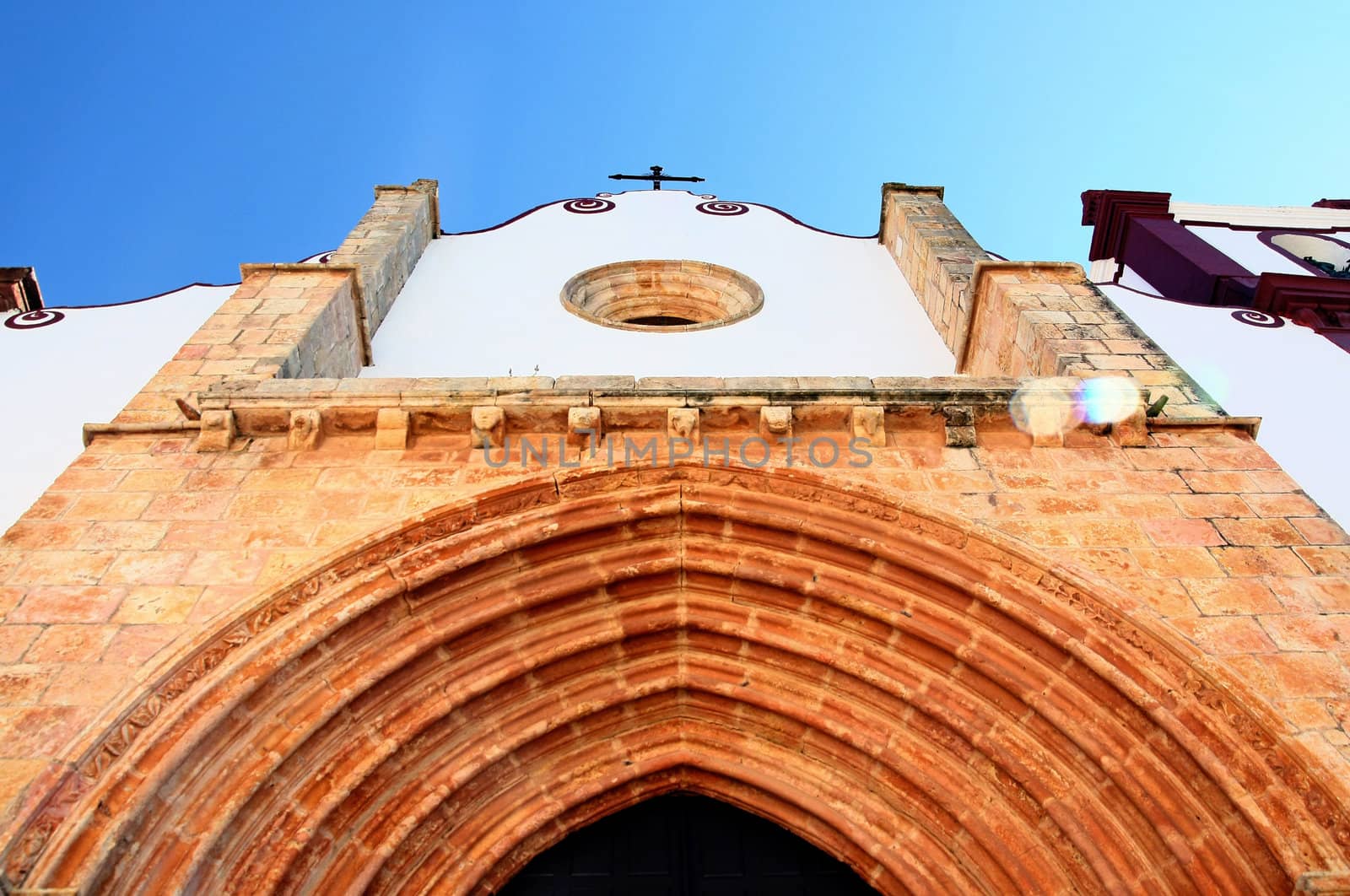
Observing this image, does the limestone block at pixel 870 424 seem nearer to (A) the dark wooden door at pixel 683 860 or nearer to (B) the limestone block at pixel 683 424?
(B) the limestone block at pixel 683 424

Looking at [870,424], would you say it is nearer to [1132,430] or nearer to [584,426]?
[1132,430]

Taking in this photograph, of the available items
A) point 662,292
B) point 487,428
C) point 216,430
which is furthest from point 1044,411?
point 662,292

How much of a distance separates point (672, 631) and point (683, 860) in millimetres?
1190

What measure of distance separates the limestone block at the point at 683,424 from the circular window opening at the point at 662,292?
13.1 ft

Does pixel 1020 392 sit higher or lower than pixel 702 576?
higher

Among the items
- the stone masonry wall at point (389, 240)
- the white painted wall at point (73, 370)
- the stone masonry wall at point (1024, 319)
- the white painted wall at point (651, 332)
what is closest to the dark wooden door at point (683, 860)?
the stone masonry wall at point (1024, 319)

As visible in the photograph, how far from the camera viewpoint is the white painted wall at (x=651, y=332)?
822 centimetres

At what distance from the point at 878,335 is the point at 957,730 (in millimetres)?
4483

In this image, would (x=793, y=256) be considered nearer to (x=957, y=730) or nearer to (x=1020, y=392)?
(x=1020, y=392)

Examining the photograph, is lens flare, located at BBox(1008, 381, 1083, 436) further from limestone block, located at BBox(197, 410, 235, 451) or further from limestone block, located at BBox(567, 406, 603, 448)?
limestone block, located at BBox(197, 410, 235, 451)

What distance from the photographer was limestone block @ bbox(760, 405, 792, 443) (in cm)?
571

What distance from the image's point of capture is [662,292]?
10.1 metres

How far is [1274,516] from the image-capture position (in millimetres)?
5219

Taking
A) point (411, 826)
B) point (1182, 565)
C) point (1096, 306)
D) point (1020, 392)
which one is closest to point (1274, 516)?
point (1182, 565)
